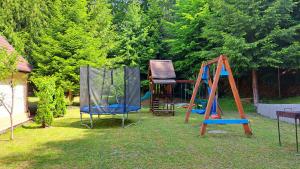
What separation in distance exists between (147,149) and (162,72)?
36.8 ft

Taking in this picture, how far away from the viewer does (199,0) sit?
80.3ft

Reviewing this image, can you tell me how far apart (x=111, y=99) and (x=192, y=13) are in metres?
14.5

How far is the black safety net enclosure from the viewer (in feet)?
37.2

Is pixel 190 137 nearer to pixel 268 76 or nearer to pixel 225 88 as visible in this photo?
pixel 268 76

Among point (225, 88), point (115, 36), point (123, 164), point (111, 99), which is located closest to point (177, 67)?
point (225, 88)

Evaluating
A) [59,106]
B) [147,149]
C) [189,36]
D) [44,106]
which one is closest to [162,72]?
[59,106]

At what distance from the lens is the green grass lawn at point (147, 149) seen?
5703mm

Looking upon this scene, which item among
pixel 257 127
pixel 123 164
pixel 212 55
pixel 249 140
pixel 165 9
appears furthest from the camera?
pixel 165 9

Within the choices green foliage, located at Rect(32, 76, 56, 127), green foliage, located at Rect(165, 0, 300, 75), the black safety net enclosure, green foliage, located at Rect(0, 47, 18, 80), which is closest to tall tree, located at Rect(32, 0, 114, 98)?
the black safety net enclosure

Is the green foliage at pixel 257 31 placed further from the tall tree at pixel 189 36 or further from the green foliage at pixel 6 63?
the green foliage at pixel 6 63

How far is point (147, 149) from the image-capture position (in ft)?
23.1

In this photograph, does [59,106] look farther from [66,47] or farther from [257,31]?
[257,31]

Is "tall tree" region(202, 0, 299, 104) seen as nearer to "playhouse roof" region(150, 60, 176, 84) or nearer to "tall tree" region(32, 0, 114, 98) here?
"playhouse roof" region(150, 60, 176, 84)

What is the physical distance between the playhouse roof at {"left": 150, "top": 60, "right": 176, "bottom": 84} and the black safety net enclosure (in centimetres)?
445
